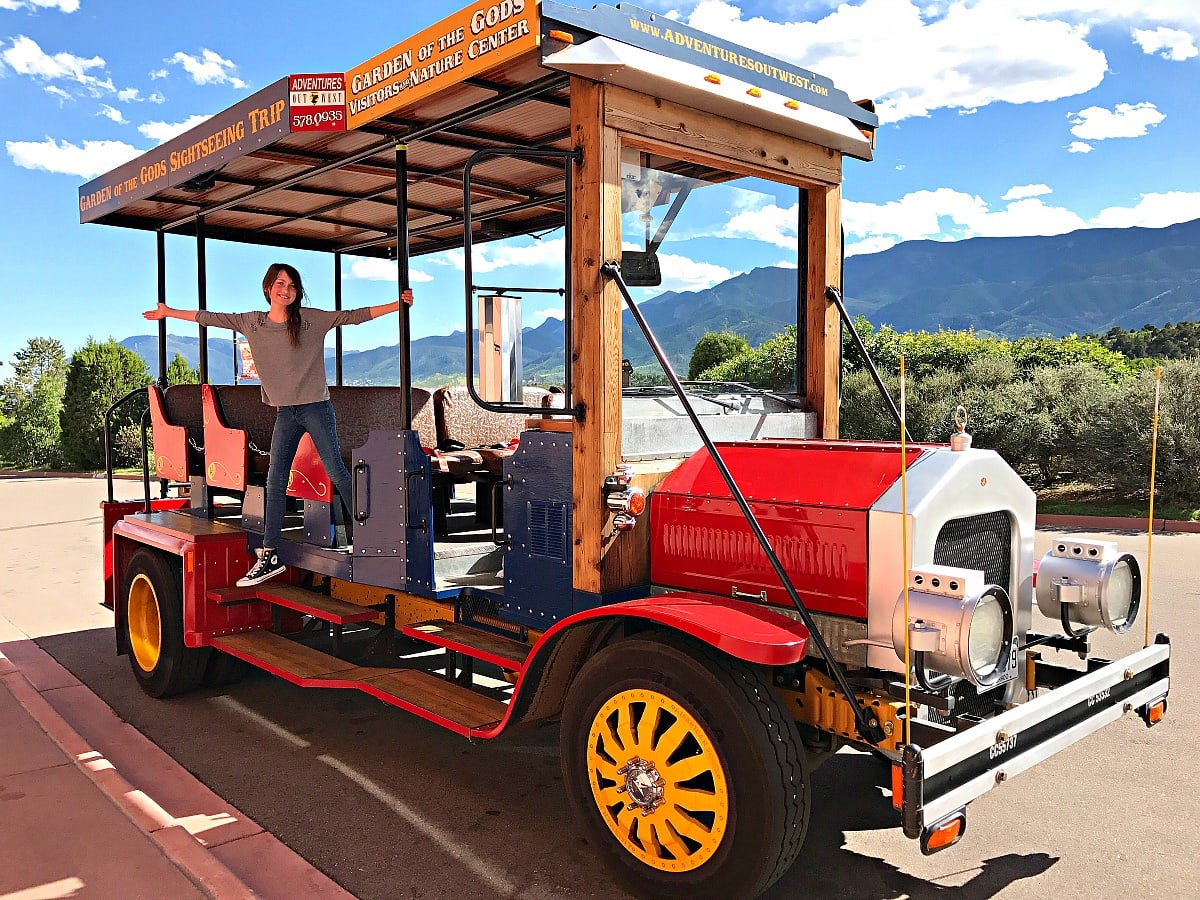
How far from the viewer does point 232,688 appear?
19.0 ft

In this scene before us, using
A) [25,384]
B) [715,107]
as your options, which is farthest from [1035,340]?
[25,384]

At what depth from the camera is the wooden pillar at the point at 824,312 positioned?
4539 millimetres

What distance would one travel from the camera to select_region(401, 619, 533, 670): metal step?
387cm

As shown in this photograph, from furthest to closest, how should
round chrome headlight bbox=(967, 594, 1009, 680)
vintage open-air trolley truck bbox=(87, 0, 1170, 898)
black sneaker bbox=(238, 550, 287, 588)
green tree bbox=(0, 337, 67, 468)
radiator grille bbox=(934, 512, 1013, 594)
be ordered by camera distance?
green tree bbox=(0, 337, 67, 468), black sneaker bbox=(238, 550, 287, 588), radiator grille bbox=(934, 512, 1013, 594), vintage open-air trolley truck bbox=(87, 0, 1170, 898), round chrome headlight bbox=(967, 594, 1009, 680)

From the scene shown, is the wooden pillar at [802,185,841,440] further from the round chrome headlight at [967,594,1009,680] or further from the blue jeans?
the blue jeans

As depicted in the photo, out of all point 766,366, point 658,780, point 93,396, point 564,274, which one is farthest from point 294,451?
point 93,396

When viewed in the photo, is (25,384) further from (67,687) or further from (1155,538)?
(1155,538)

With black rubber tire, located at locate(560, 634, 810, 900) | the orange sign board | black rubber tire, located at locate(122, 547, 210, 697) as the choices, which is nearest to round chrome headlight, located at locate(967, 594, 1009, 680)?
black rubber tire, located at locate(560, 634, 810, 900)

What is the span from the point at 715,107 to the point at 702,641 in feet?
7.11

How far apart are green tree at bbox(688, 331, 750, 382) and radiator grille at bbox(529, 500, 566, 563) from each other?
3.62ft

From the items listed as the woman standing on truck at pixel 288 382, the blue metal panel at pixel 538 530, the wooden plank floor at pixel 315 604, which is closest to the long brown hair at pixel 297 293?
the woman standing on truck at pixel 288 382

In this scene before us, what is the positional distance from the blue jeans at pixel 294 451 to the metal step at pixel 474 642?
2.95 ft

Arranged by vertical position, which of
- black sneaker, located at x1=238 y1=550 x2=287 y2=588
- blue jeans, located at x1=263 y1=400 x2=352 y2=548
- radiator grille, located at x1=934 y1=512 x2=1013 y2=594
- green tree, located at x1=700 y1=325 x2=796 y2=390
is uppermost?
green tree, located at x1=700 y1=325 x2=796 y2=390

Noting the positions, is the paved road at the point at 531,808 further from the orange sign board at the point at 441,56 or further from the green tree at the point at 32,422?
the green tree at the point at 32,422
